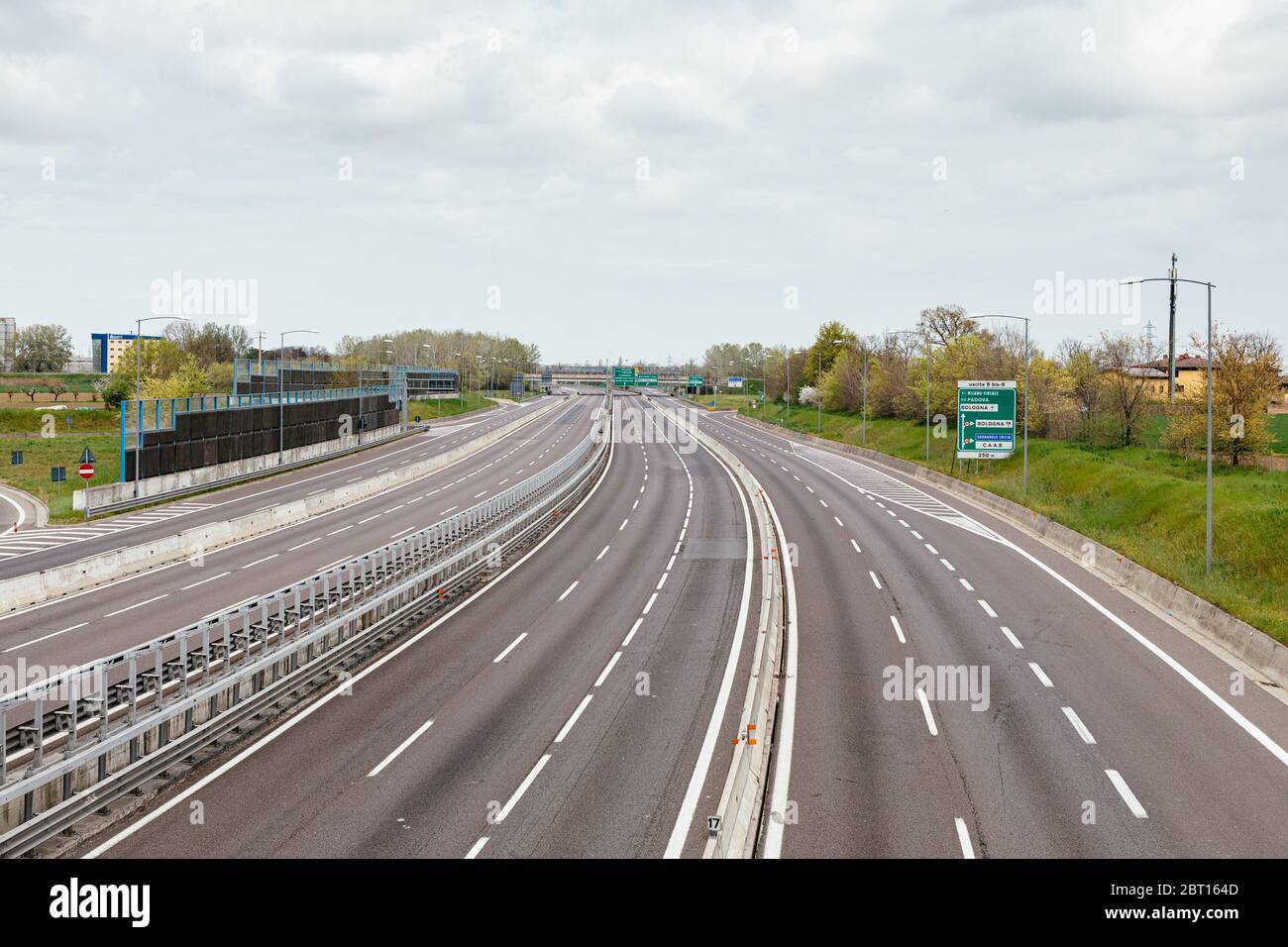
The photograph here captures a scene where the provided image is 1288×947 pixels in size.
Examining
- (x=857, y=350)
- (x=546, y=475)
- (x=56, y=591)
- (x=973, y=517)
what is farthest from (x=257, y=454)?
(x=857, y=350)

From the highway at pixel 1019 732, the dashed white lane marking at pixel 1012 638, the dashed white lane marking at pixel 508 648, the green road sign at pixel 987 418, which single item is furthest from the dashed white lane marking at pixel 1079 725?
→ the green road sign at pixel 987 418

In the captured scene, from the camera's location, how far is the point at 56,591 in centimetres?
2777

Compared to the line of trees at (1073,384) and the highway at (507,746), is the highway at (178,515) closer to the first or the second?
the highway at (507,746)

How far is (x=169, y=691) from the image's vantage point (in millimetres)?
16719

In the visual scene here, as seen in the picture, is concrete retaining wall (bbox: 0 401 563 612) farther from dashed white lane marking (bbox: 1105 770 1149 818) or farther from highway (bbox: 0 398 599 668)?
dashed white lane marking (bbox: 1105 770 1149 818)

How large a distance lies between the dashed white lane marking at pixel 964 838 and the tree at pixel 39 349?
662 ft

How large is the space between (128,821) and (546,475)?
3574 cm

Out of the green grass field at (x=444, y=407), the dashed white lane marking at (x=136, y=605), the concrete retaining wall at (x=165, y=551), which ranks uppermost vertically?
the green grass field at (x=444, y=407)

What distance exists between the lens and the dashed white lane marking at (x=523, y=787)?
13.3 meters

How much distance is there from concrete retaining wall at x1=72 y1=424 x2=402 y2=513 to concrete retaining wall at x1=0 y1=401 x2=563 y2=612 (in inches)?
336

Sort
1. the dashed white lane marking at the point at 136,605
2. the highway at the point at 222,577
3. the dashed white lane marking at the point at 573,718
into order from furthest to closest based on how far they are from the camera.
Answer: the dashed white lane marking at the point at 136,605 < the highway at the point at 222,577 < the dashed white lane marking at the point at 573,718

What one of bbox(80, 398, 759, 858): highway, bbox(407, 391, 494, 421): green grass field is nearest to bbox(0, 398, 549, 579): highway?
bbox(80, 398, 759, 858): highway

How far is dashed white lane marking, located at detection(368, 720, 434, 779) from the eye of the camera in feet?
48.6
